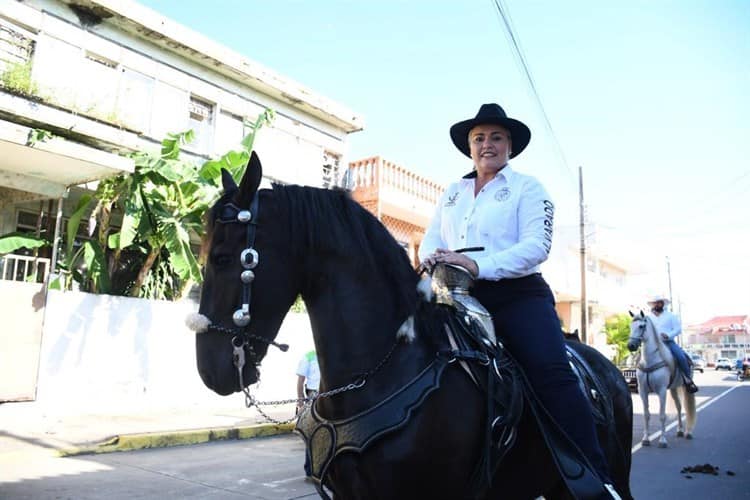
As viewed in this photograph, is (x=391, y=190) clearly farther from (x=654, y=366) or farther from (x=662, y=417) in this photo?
(x=662, y=417)

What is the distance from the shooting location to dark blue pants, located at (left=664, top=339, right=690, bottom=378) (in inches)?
398

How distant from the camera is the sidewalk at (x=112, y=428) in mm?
7522

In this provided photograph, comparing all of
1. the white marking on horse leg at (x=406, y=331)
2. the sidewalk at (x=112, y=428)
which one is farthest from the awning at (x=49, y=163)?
the white marking on horse leg at (x=406, y=331)

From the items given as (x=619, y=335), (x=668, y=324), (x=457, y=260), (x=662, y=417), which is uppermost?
(x=457, y=260)

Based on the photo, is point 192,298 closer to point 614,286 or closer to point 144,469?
point 144,469

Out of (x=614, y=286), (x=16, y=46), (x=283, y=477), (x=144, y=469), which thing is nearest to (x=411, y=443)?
(x=283, y=477)

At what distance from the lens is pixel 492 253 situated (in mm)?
2789

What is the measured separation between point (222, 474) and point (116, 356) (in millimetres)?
5864

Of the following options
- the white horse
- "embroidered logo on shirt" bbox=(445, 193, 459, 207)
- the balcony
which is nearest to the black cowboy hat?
"embroidered logo on shirt" bbox=(445, 193, 459, 207)

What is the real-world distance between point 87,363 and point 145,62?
7.09 m

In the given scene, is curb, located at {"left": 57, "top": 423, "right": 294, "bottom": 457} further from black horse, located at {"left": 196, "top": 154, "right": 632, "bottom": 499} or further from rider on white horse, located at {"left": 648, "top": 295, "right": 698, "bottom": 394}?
rider on white horse, located at {"left": 648, "top": 295, "right": 698, "bottom": 394}

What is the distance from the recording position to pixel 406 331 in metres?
Result: 2.30

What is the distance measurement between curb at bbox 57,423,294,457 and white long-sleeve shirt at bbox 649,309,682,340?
7.17 metres

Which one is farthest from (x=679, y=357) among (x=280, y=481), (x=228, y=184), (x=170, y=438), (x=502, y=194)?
(x=228, y=184)
